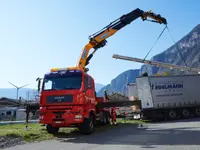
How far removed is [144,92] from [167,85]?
2.24 metres

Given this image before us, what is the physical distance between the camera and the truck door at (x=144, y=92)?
22.3 metres

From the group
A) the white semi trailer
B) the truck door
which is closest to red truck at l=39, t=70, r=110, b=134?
the truck door

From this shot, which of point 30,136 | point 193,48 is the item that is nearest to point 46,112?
point 30,136

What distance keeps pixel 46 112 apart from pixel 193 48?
647ft

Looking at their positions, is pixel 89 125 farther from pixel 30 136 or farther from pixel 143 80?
pixel 143 80

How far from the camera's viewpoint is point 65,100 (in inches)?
498

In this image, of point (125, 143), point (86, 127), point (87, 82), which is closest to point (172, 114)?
point (87, 82)

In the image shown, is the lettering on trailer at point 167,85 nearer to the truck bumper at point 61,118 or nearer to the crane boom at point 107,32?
the crane boom at point 107,32

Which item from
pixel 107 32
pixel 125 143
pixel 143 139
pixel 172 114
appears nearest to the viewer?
pixel 125 143

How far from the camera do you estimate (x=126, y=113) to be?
25.2 metres

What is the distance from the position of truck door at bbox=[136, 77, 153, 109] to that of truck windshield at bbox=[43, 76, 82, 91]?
1058cm

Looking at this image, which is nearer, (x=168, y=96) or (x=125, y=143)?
(x=125, y=143)

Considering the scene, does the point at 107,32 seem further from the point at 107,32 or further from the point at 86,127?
the point at 86,127

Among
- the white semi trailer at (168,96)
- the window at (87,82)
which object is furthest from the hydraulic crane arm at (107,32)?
the white semi trailer at (168,96)
